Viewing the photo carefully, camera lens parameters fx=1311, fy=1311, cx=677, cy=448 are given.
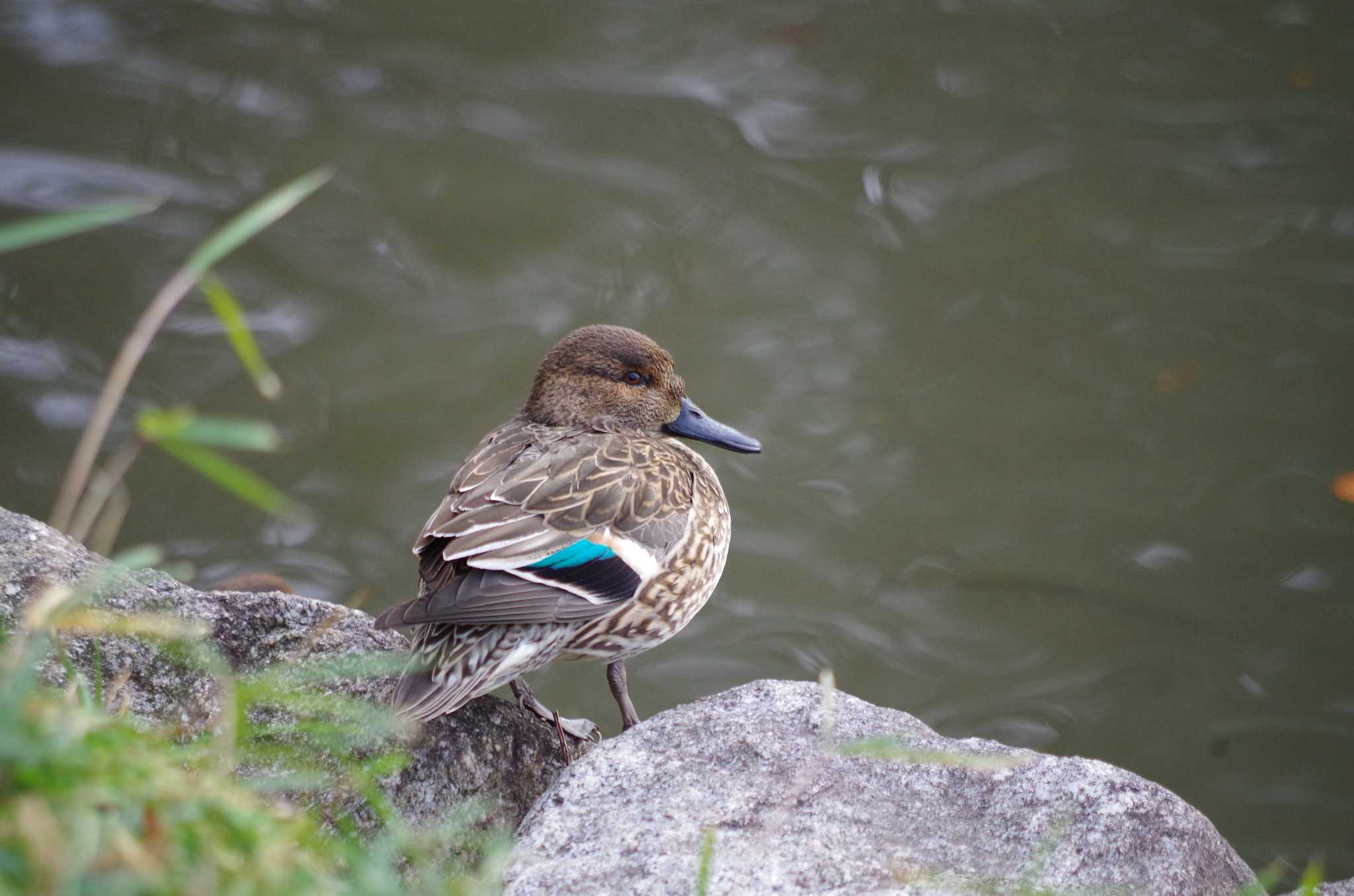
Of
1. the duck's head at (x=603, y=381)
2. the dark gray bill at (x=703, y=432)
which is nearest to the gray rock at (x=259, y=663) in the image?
the duck's head at (x=603, y=381)

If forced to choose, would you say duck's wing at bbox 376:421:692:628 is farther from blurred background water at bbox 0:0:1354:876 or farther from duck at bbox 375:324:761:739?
blurred background water at bbox 0:0:1354:876

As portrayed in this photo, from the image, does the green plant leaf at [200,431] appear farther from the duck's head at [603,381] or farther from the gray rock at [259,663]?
the duck's head at [603,381]

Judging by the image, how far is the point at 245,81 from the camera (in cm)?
817

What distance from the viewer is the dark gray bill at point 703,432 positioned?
478 centimetres

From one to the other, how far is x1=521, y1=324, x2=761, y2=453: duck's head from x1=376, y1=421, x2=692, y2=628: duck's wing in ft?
1.15

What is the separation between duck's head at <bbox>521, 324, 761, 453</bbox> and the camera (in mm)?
4547

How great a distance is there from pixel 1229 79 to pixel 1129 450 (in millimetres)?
3081

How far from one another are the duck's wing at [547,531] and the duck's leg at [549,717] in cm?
31

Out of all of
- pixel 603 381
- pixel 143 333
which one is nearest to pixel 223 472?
pixel 143 333

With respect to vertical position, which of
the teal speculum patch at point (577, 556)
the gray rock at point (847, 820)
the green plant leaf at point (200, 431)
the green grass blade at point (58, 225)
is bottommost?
the gray rock at point (847, 820)

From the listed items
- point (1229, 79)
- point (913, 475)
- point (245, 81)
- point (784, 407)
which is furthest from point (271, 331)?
point (1229, 79)

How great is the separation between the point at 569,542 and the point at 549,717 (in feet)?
1.61

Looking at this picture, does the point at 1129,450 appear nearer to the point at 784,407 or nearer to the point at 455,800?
the point at 784,407

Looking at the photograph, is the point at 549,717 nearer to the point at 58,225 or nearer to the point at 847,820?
the point at 847,820
